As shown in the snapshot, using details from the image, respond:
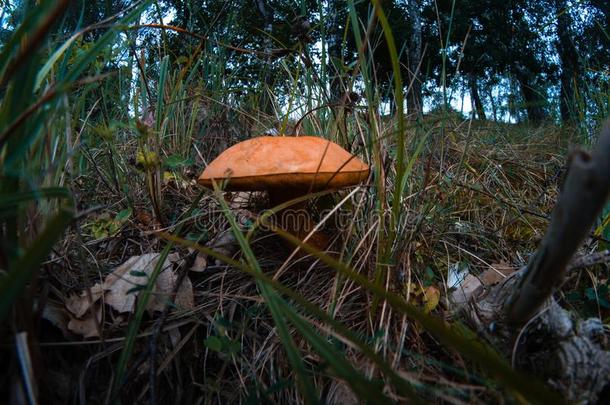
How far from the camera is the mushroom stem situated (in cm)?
105

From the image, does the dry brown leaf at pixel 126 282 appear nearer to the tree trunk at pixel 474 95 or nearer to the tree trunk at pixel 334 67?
the tree trunk at pixel 334 67

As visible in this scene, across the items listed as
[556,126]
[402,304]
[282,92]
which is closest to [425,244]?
[402,304]

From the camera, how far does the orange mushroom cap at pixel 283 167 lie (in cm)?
85

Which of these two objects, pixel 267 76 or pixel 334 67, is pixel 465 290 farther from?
pixel 267 76

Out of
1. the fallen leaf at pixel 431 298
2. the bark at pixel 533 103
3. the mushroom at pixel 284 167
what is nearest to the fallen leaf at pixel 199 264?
the mushroom at pixel 284 167

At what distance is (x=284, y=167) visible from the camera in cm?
84

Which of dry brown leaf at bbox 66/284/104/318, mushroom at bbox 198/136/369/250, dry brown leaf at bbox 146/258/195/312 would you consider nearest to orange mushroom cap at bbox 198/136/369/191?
mushroom at bbox 198/136/369/250

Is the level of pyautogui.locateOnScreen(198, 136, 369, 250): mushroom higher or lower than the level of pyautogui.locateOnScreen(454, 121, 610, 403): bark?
higher

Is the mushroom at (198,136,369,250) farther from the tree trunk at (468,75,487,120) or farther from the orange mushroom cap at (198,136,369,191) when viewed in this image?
the tree trunk at (468,75,487,120)

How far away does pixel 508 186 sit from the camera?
1669 mm

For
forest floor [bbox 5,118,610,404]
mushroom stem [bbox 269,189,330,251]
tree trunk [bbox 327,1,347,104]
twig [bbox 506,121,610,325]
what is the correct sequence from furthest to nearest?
tree trunk [bbox 327,1,347,104]
mushroom stem [bbox 269,189,330,251]
forest floor [bbox 5,118,610,404]
twig [bbox 506,121,610,325]

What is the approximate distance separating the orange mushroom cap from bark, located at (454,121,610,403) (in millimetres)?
401

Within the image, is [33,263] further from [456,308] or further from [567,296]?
[567,296]

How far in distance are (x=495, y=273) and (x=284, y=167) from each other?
62 cm
